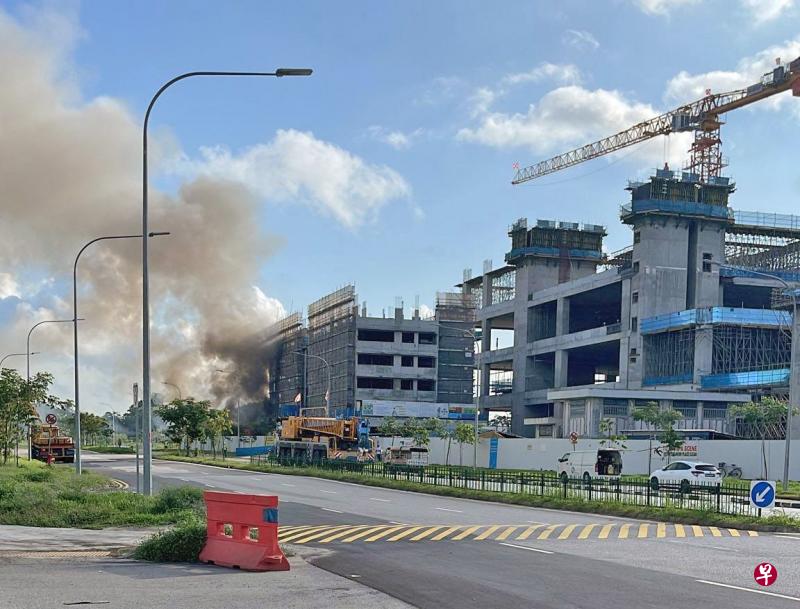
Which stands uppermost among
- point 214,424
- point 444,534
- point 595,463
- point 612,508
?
point 444,534

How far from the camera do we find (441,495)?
41.9m

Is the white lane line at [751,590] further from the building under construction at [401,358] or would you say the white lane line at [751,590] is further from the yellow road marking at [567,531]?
the building under construction at [401,358]

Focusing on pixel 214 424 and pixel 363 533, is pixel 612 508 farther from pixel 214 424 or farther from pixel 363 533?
pixel 214 424

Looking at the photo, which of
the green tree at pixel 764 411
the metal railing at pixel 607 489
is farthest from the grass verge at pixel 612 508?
Answer: the green tree at pixel 764 411

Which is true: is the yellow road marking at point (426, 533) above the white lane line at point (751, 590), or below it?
below

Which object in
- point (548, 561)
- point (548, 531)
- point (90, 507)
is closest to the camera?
point (548, 561)

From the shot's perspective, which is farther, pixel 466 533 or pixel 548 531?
pixel 548 531

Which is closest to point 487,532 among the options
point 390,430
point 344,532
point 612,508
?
point 344,532

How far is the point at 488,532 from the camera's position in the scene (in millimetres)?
23594

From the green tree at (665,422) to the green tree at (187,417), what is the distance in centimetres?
4458

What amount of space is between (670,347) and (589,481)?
62066mm

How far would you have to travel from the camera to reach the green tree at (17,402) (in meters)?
51.5

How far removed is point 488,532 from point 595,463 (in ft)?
103

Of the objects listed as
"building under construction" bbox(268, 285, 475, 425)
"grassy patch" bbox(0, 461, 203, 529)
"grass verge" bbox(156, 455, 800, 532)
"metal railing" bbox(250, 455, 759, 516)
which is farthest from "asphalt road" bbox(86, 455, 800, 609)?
"building under construction" bbox(268, 285, 475, 425)
